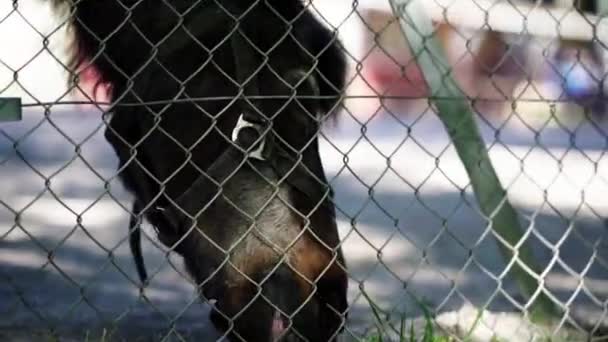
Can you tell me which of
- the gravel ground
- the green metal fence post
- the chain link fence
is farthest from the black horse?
the gravel ground

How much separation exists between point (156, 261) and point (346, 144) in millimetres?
1158

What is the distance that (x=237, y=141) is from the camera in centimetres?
303

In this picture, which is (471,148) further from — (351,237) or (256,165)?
(351,237)

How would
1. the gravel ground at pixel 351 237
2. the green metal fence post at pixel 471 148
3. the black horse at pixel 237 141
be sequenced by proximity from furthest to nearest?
the gravel ground at pixel 351 237, the green metal fence post at pixel 471 148, the black horse at pixel 237 141

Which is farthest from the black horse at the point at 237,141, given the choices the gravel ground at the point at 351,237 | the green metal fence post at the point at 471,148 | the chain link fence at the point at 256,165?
the gravel ground at the point at 351,237

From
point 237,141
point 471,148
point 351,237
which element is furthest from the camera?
point 351,237

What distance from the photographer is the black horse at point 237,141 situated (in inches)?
118

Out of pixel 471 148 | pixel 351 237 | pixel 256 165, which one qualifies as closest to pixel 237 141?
pixel 256 165

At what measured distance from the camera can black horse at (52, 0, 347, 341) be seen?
9.86 ft

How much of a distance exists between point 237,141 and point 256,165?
0.29 feet

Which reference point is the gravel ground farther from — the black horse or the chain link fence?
the black horse

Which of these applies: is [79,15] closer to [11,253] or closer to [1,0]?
[1,0]

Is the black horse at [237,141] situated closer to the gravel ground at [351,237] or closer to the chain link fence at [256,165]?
the chain link fence at [256,165]

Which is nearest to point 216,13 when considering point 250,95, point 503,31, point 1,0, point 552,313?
point 250,95
